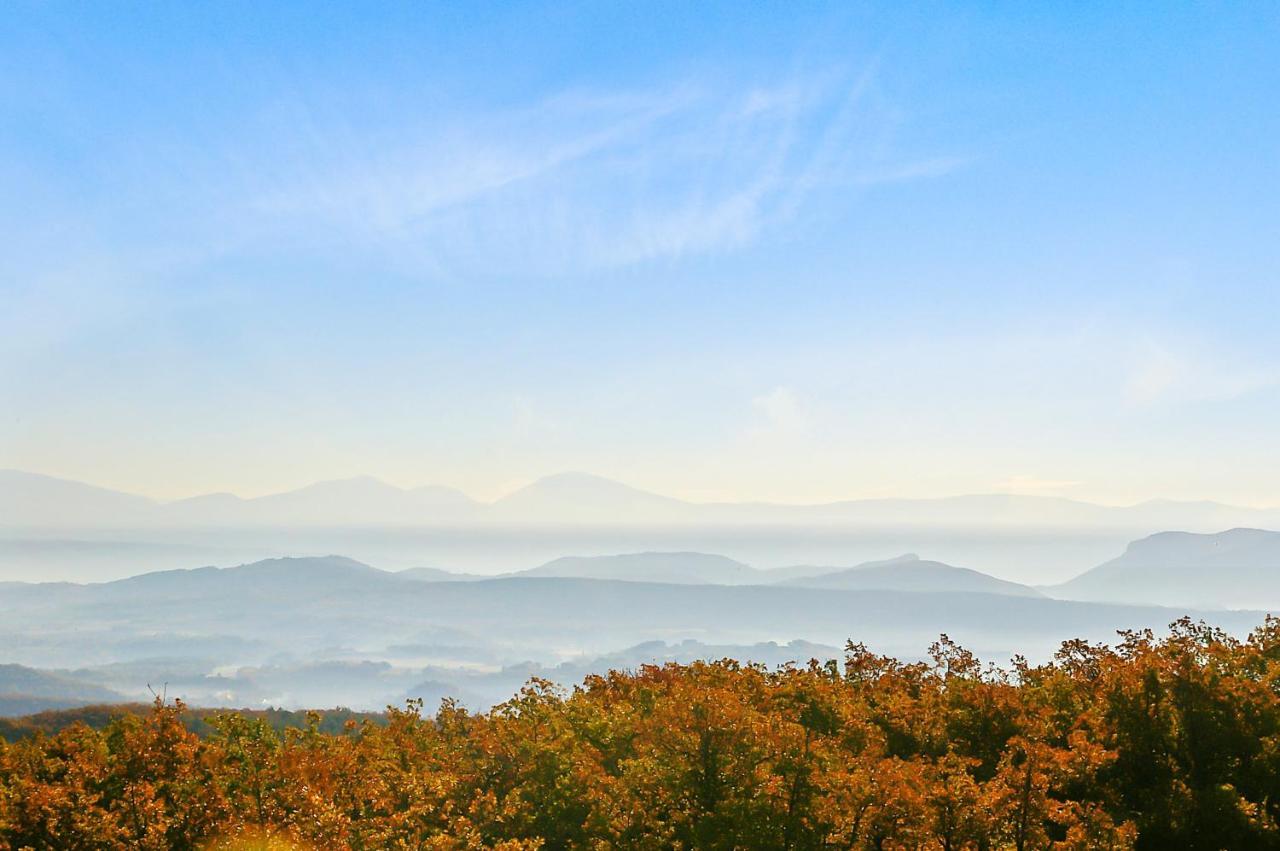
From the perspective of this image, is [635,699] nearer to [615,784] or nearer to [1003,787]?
[615,784]

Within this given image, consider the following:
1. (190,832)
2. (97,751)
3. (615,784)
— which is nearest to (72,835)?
(190,832)

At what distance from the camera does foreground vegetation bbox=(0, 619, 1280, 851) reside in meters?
19.0

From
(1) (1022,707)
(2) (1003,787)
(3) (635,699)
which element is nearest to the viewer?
(2) (1003,787)

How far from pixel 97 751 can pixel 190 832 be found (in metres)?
6.03

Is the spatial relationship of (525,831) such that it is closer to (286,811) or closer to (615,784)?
(615,784)

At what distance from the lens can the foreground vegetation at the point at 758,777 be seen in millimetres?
18969

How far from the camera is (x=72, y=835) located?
1967cm

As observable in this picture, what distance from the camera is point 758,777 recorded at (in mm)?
21094

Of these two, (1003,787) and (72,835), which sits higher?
(1003,787)

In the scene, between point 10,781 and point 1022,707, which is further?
point 1022,707

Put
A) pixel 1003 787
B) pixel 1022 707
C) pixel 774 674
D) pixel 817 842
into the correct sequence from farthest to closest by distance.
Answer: pixel 774 674, pixel 1022 707, pixel 817 842, pixel 1003 787

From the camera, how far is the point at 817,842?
1975 cm

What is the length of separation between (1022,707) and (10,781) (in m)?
29.2

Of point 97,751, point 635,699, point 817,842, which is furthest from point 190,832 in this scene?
point 635,699
